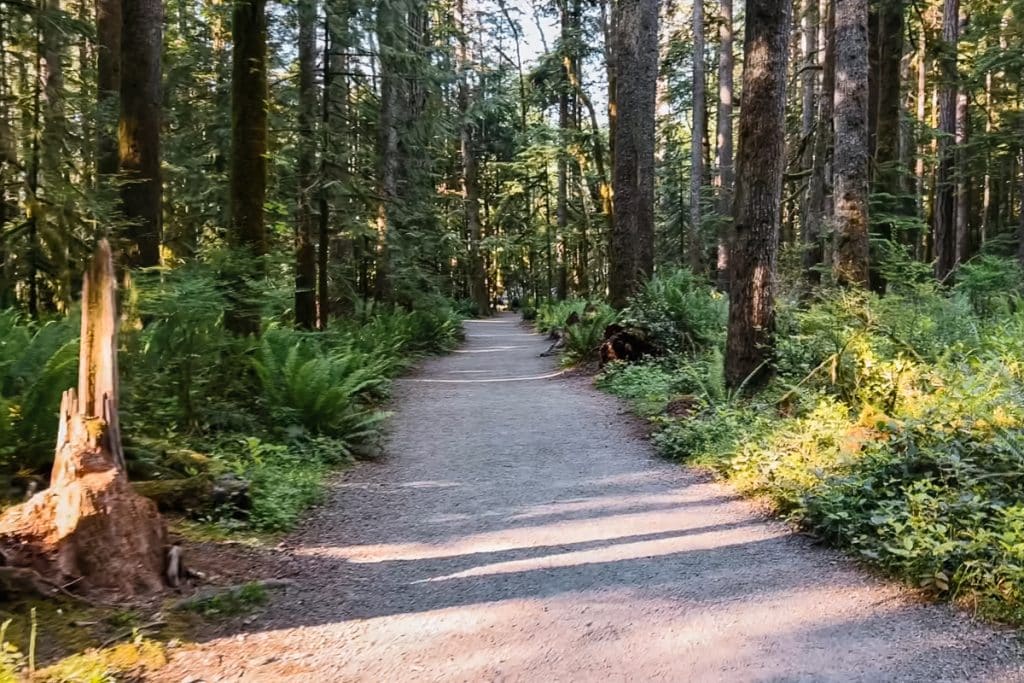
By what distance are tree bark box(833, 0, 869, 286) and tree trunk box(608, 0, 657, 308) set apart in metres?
4.90

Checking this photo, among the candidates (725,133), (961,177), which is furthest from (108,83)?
(961,177)

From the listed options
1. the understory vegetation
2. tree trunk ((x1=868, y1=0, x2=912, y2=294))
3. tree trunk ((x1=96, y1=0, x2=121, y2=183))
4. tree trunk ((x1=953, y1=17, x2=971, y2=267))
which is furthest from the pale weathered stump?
tree trunk ((x1=953, y1=17, x2=971, y2=267))

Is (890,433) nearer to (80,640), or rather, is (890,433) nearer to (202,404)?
(80,640)

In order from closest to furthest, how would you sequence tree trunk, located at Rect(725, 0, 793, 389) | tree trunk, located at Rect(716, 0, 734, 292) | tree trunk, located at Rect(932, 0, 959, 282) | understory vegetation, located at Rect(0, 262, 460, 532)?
1. understory vegetation, located at Rect(0, 262, 460, 532)
2. tree trunk, located at Rect(725, 0, 793, 389)
3. tree trunk, located at Rect(932, 0, 959, 282)
4. tree trunk, located at Rect(716, 0, 734, 292)

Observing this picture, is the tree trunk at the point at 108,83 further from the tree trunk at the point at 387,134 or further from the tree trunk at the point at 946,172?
the tree trunk at the point at 946,172

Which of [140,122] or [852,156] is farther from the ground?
[140,122]

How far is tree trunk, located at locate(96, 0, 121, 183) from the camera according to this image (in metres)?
10.7

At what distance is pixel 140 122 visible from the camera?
9.10 m

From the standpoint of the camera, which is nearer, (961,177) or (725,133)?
(961,177)

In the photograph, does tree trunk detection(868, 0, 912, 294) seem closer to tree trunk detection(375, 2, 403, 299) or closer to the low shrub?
the low shrub

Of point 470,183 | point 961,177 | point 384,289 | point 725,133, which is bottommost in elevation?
point 384,289

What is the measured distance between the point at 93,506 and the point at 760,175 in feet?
24.4

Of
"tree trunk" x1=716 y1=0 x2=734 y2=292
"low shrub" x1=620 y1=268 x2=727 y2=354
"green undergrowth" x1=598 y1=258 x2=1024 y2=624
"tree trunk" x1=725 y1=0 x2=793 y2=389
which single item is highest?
"tree trunk" x1=716 y1=0 x2=734 y2=292

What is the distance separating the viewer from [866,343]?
7.58 metres
